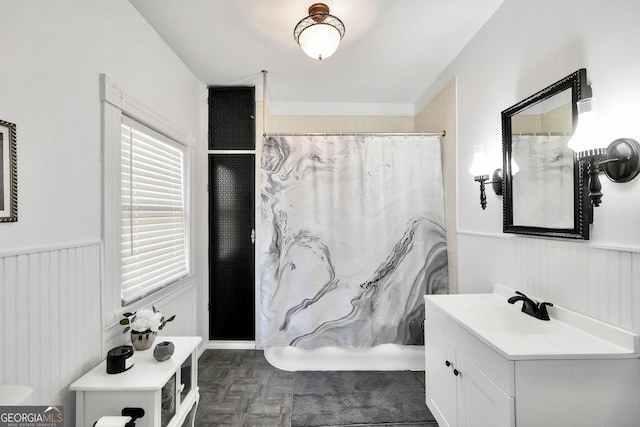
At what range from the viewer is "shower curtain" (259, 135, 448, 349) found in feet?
8.40

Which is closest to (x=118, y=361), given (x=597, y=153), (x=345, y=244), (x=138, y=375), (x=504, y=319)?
(x=138, y=375)

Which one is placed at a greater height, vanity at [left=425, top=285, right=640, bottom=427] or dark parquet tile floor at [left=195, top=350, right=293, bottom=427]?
vanity at [left=425, top=285, right=640, bottom=427]

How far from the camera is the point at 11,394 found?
3.21ft

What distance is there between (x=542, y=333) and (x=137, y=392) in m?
1.70

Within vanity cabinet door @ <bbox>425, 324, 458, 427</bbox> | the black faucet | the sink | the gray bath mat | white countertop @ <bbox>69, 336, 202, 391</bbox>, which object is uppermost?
the black faucet

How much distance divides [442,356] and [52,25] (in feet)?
7.73

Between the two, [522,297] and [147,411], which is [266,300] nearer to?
[147,411]

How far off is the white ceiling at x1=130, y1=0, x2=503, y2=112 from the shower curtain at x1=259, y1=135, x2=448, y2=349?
593 mm

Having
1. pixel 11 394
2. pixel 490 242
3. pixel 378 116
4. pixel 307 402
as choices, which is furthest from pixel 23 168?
pixel 378 116

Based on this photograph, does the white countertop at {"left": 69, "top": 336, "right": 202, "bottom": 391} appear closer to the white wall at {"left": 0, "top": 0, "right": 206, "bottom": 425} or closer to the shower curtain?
the white wall at {"left": 0, "top": 0, "right": 206, "bottom": 425}

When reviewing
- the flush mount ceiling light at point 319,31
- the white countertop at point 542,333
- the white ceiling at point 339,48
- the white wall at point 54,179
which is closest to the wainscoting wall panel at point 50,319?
the white wall at point 54,179

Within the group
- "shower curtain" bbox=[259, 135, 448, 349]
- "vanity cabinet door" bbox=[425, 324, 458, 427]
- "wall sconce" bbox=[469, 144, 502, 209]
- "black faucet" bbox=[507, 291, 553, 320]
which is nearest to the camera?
"black faucet" bbox=[507, 291, 553, 320]

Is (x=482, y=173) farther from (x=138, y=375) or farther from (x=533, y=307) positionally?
(x=138, y=375)

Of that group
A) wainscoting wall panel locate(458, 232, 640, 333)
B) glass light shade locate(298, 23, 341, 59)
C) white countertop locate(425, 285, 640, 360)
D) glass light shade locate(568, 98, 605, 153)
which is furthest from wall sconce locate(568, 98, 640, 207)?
glass light shade locate(298, 23, 341, 59)
